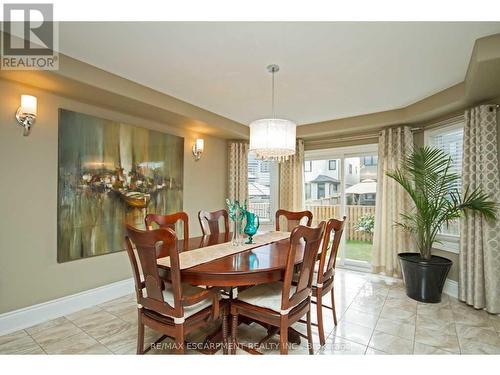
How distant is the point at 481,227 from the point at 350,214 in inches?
77.4

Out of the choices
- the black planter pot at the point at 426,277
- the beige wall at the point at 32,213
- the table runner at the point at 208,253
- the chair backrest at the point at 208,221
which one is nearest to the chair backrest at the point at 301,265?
the table runner at the point at 208,253

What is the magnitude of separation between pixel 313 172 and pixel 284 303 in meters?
3.54

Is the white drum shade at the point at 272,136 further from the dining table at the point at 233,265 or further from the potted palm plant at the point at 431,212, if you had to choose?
the potted palm plant at the point at 431,212

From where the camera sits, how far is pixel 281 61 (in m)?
2.34

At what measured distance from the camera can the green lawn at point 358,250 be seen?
452 centimetres

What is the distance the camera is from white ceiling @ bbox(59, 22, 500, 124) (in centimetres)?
189

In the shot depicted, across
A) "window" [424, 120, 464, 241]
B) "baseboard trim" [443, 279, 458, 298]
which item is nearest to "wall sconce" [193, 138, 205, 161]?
"window" [424, 120, 464, 241]

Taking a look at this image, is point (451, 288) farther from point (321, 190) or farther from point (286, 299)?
point (286, 299)

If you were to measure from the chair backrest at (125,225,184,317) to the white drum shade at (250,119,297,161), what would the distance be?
4.36 ft

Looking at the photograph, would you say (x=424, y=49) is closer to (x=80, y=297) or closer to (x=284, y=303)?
(x=284, y=303)

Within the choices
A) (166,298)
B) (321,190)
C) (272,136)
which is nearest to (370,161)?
(321,190)

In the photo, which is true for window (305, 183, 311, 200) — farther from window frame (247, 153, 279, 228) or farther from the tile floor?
the tile floor
